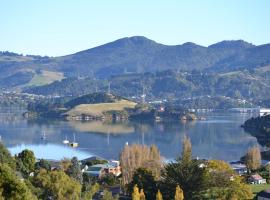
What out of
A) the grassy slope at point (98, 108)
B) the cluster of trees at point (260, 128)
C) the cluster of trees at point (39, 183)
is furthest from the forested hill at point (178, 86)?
the cluster of trees at point (39, 183)

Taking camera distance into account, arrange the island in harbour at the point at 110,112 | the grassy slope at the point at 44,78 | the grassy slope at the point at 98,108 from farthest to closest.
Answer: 1. the grassy slope at the point at 44,78
2. the grassy slope at the point at 98,108
3. the island in harbour at the point at 110,112

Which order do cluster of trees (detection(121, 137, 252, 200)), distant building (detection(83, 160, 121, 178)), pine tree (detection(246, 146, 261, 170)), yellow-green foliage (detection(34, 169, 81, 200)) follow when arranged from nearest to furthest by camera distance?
cluster of trees (detection(121, 137, 252, 200))
yellow-green foliage (detection(34, 169, 81, 200))
distant building (detection(83, 160, 121, 178))
pine tree (detection(246, 146, 261, 170))

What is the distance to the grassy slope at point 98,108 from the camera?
3099 inches

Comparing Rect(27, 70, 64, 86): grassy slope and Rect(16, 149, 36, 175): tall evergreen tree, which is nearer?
Rect(16, 149, 36, 175): tall evergreen tree

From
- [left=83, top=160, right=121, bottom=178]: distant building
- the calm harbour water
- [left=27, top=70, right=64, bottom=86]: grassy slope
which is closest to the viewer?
[left=83, top=160, right=121, bottom=178]: distant building

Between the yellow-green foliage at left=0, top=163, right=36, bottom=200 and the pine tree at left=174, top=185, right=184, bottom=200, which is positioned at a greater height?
the yellow-green foliage at left=0, top=163, right=36, bottom=200

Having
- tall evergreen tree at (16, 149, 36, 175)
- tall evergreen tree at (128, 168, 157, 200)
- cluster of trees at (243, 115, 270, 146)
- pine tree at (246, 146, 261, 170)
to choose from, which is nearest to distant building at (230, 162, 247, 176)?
pine tree at (246, 146, 261, 170)

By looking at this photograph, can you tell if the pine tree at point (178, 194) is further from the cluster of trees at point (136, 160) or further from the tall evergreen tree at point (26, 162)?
the tall evergreen tree at point (26, 162)

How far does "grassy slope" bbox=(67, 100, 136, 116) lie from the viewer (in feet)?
258

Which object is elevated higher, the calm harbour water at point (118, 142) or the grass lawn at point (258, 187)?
the grass lawn at point (258, 187)

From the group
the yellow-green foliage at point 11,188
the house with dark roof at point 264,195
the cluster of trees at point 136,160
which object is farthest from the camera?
the cluster of trees at point 136,160

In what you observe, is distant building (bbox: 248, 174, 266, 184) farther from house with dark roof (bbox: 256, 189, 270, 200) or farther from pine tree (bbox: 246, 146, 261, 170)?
house with dark roof (bbox: 256, 189, 270, 200)

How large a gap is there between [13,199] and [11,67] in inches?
7491

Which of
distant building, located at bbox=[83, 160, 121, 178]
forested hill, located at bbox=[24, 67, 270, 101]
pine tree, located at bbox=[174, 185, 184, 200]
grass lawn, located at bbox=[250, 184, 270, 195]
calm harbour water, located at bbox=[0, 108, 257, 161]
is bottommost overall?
calm harbour water, located at bbox=[0, 108, 257, 161]
